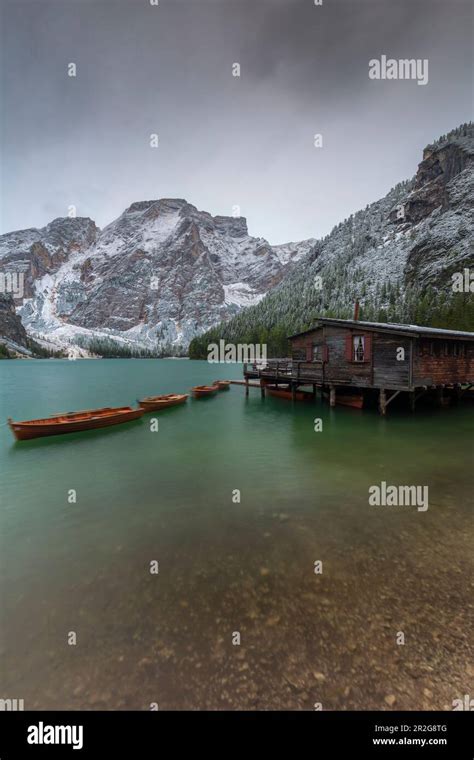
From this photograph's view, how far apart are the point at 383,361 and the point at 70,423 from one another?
21120 mm

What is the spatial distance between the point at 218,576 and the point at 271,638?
169 centimetres

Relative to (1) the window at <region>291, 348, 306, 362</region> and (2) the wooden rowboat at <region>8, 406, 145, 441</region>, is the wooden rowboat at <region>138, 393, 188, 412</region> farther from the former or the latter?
(1) the window at <region>291, 348, 306, 362</region>

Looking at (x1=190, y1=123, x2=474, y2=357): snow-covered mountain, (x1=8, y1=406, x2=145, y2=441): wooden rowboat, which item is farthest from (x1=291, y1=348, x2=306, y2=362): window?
(x1=190, y1=123, x2=474, y2=357): snow-covered mountain

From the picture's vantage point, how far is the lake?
12.8ft

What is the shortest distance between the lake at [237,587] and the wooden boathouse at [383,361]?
8.87 metres

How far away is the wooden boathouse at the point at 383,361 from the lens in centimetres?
2050

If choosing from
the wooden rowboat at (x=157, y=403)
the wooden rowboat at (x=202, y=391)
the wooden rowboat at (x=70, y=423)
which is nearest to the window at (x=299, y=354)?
the wooden rowboat at (x=202, y=391)

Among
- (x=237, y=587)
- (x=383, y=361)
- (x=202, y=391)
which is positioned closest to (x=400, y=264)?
(x=202, y=391)

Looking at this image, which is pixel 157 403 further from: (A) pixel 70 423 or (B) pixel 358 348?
(B) pixel 358 348

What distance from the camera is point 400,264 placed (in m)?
122

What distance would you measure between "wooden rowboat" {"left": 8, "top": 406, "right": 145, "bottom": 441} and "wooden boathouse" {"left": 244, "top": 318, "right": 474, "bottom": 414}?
1593 cm
